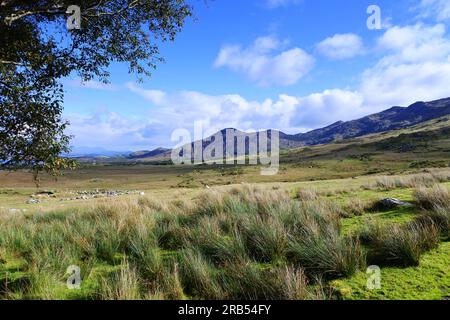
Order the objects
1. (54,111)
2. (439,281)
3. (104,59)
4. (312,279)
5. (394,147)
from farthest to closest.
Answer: (394,147) → (104,59) → (54,111) → (312,279) → (439,281)

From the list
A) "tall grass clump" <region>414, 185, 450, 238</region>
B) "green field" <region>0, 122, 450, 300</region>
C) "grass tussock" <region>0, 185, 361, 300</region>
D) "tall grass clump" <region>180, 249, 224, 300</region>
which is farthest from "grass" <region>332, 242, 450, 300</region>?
"tall grass clump" <region>180, 249, 224, 300</region>

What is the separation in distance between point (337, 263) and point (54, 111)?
9.70m

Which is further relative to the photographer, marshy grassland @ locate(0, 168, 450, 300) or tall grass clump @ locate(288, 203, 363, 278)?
tall grass clump @ locate(288, 203, 363, 278)

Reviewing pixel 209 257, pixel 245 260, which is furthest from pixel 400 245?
pixel 209 257

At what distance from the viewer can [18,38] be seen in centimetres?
1077

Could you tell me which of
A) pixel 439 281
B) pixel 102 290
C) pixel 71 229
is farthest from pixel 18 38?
pixel 439 281

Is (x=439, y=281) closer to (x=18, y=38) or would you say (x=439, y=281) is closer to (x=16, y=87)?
(x=16, y=87)
